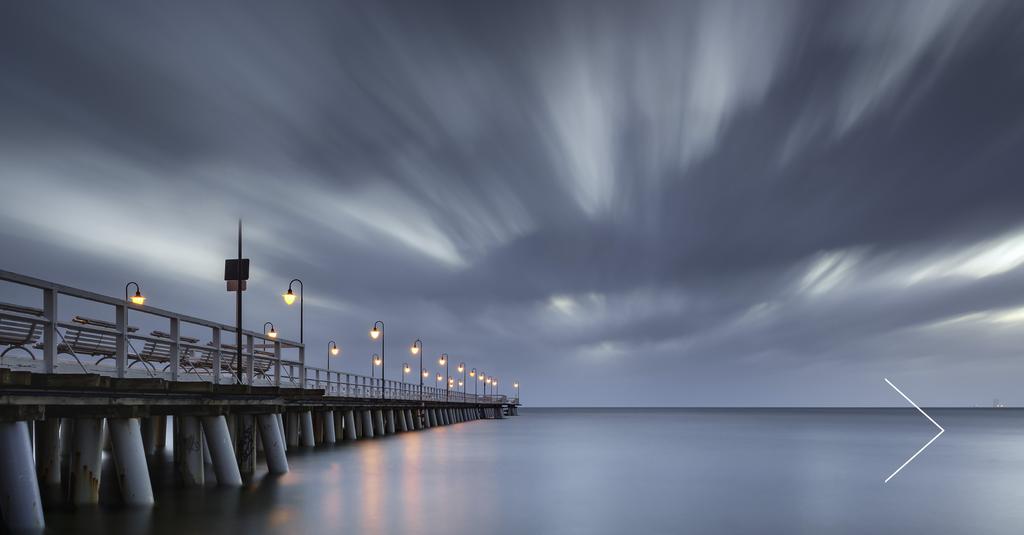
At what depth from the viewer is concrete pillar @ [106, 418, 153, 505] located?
1527 cm

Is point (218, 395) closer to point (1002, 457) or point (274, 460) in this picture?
point (274, 460)

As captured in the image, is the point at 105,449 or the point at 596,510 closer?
the point at 596,510

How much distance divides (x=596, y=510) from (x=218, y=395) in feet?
31.3

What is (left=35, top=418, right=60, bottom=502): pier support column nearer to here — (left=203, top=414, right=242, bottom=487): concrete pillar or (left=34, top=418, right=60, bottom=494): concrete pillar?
(left=34, top=418, right=60, bottom=494): concrete pillar

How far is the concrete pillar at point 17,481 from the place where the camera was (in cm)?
1180

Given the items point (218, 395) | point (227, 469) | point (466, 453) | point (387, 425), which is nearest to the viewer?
point (218, 395)

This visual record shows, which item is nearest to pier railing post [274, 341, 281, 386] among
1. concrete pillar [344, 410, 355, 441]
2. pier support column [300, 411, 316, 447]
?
pier support column [300, 411, 316, 447]

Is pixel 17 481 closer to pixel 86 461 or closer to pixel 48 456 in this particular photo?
pixel 86 461

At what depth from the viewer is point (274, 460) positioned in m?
23.3

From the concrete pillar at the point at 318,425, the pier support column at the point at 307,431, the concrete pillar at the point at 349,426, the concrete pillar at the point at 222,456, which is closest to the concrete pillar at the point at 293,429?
the pier support column at the point at 307,431

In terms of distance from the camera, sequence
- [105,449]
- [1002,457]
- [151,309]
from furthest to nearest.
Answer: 1. [1002,457]
2. [105,449]
3. [151,309]

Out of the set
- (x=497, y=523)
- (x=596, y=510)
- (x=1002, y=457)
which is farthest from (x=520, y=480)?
(x=1002, y=457)

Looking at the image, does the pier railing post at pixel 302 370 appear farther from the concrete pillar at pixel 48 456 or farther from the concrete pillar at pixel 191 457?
the concrete pillar at pixel 48 456

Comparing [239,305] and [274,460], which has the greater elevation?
[239,305]
